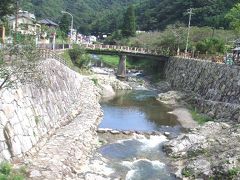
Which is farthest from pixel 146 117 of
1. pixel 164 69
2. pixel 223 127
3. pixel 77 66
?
pixel 164 69

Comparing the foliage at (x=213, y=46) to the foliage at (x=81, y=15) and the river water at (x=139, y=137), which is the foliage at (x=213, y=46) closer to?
the river water at (x=139, y=137)

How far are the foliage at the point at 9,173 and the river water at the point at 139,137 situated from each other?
259 inches

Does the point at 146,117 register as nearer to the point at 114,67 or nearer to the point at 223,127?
the point at 223,127

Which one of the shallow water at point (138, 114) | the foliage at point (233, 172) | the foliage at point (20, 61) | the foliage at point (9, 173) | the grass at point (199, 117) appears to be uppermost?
the foliage at point (20, 61)

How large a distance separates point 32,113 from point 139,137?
36.3 ft

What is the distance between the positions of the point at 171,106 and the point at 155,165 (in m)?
23.8

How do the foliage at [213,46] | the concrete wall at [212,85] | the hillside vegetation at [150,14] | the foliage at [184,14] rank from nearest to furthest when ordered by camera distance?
the concrete wall at [212,85]
the foliage at [213,46]
the foliage at [184,14]
the hillside vegetation at [150,14]

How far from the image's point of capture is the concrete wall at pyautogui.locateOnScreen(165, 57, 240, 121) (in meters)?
38.6

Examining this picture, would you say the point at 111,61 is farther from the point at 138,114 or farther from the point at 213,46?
the point at 138,114

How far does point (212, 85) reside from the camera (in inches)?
1874

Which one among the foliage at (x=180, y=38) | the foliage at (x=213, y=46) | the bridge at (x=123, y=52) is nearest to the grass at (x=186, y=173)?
the foliage at (x=213, y=46)

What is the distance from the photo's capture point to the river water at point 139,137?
23.9 metres

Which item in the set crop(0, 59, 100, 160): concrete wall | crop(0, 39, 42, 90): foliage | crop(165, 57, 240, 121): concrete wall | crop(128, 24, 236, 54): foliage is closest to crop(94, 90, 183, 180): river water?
crop(0, 59, 100, 160): concrete wall

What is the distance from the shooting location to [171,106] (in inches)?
1900
